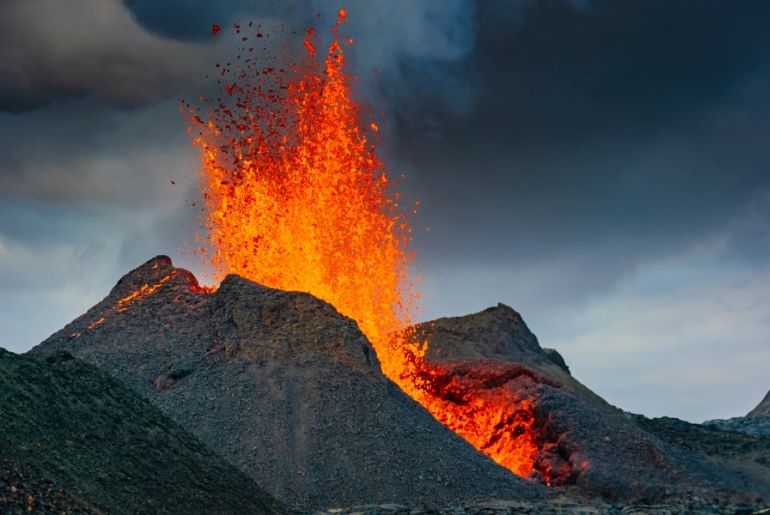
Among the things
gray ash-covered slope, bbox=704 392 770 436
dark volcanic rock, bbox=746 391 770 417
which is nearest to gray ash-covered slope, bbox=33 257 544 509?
gray ash-covered slope, bbox=704 392 770 436

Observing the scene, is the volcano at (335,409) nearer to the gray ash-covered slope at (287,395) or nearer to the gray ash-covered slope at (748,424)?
the gray ash-covered slope at (287,395)

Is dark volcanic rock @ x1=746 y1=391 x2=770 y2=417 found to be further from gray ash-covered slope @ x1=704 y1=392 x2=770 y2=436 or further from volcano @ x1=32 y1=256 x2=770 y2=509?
volcano @ x1=32 y1=256 x2=770 y2=509

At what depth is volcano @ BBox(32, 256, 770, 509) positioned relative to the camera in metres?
28.8

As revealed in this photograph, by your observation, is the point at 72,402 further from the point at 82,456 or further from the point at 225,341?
the point at 225,341

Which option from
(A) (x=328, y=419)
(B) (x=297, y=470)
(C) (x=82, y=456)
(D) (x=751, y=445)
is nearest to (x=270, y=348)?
(A) (x=328, y=419)

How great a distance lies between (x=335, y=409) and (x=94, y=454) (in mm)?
12178

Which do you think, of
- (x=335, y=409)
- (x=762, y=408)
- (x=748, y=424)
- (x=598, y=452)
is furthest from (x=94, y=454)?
(x=762, y=408)

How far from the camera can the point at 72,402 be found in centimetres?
2109

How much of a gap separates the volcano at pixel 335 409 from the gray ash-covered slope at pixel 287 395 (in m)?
0.05

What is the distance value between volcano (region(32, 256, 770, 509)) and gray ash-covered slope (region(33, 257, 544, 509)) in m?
0.05

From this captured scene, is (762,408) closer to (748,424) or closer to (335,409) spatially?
(748,424)

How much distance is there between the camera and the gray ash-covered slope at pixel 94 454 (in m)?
16.4

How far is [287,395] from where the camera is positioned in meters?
31.4

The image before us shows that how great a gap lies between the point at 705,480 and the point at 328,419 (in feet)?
45.1
